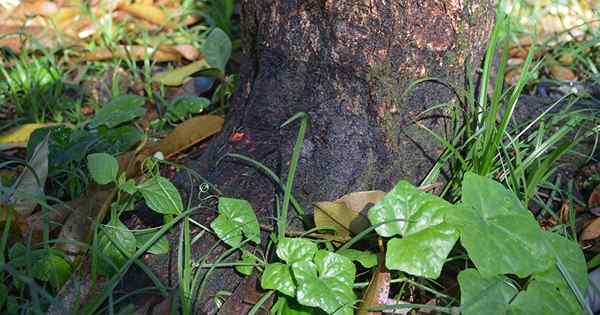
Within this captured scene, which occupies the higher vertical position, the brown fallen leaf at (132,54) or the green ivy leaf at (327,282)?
the green ivy leaf at (327,282)

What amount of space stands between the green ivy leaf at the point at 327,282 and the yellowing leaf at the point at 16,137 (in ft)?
3.66

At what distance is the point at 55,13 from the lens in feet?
9.02

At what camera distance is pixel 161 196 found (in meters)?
1.47

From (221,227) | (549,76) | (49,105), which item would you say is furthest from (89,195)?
(549,76)

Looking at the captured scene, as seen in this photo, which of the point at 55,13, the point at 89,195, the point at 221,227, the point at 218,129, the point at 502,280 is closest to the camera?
the point at 502,280

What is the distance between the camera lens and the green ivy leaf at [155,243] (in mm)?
1450

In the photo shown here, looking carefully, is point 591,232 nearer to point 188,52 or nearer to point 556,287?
point 556,287

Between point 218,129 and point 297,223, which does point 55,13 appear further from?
point 297,223

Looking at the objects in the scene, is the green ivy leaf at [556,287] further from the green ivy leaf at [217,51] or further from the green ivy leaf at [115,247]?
the green ivy leaf at [217,51]

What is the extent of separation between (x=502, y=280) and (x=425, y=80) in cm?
48

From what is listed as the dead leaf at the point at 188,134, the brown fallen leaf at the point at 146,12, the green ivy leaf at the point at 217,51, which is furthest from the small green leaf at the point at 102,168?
the brown fallen leaf at the point at 146,12

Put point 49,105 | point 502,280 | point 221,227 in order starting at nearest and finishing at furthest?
point 502,280
point 221,227
point 49,105

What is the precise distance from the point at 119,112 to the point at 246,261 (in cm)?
70

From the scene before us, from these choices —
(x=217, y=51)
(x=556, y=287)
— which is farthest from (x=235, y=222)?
(x=217, y=51)
